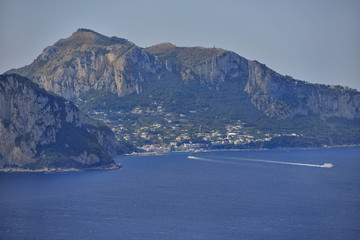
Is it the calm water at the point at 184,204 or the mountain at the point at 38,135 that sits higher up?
the mountain at the point at 38,135

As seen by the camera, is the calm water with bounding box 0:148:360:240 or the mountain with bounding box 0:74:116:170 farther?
the mountain with bounding box 0:74:116:170

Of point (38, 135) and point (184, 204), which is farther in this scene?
point (38, 135)

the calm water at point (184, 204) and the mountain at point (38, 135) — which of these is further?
the mountain at point (38, 135)

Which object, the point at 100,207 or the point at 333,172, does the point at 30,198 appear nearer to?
the point at 100,207

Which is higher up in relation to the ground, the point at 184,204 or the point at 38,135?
the point at 38,135
